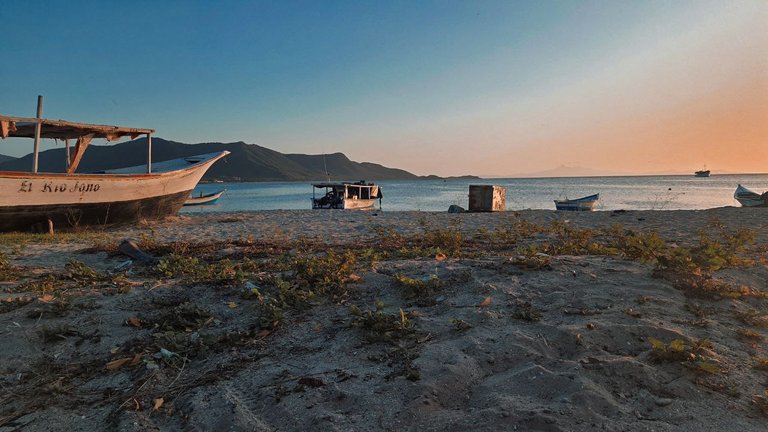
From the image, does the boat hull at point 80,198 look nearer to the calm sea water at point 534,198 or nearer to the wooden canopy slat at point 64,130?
the wooden canopy slat at point 64,130

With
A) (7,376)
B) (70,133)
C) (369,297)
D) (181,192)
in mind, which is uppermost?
(70,133)

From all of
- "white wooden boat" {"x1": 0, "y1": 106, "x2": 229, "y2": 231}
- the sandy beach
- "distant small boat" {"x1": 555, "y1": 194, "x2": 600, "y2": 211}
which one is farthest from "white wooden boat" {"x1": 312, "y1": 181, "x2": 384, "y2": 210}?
the sandy beach

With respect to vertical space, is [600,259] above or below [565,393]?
above

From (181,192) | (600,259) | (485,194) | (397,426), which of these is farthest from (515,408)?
(485,194)

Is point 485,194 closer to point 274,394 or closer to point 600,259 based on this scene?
point 600,259

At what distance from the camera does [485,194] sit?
1952cm

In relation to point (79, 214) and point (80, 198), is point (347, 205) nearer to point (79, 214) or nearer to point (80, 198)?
point (79, 214)

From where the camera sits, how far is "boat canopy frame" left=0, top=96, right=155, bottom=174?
1056 centimetres

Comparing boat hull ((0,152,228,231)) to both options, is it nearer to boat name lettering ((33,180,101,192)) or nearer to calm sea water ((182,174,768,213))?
boat name lettering ((33,180,101,192))

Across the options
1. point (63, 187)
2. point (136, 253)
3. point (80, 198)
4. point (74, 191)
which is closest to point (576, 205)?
point (136, 253)

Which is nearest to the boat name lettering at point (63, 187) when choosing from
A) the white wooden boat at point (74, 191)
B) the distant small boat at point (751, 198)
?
the white wooden boat at point (74, 191)

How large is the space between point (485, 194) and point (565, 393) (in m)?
17.5

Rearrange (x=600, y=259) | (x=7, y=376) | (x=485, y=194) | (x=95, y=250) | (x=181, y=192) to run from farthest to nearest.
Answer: (x=485, y=194) < (x=181, y=192) < (x=95, y=250) < (x=600, y=259) < (x=7, y=376)

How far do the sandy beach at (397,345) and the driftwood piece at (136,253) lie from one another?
120cm
